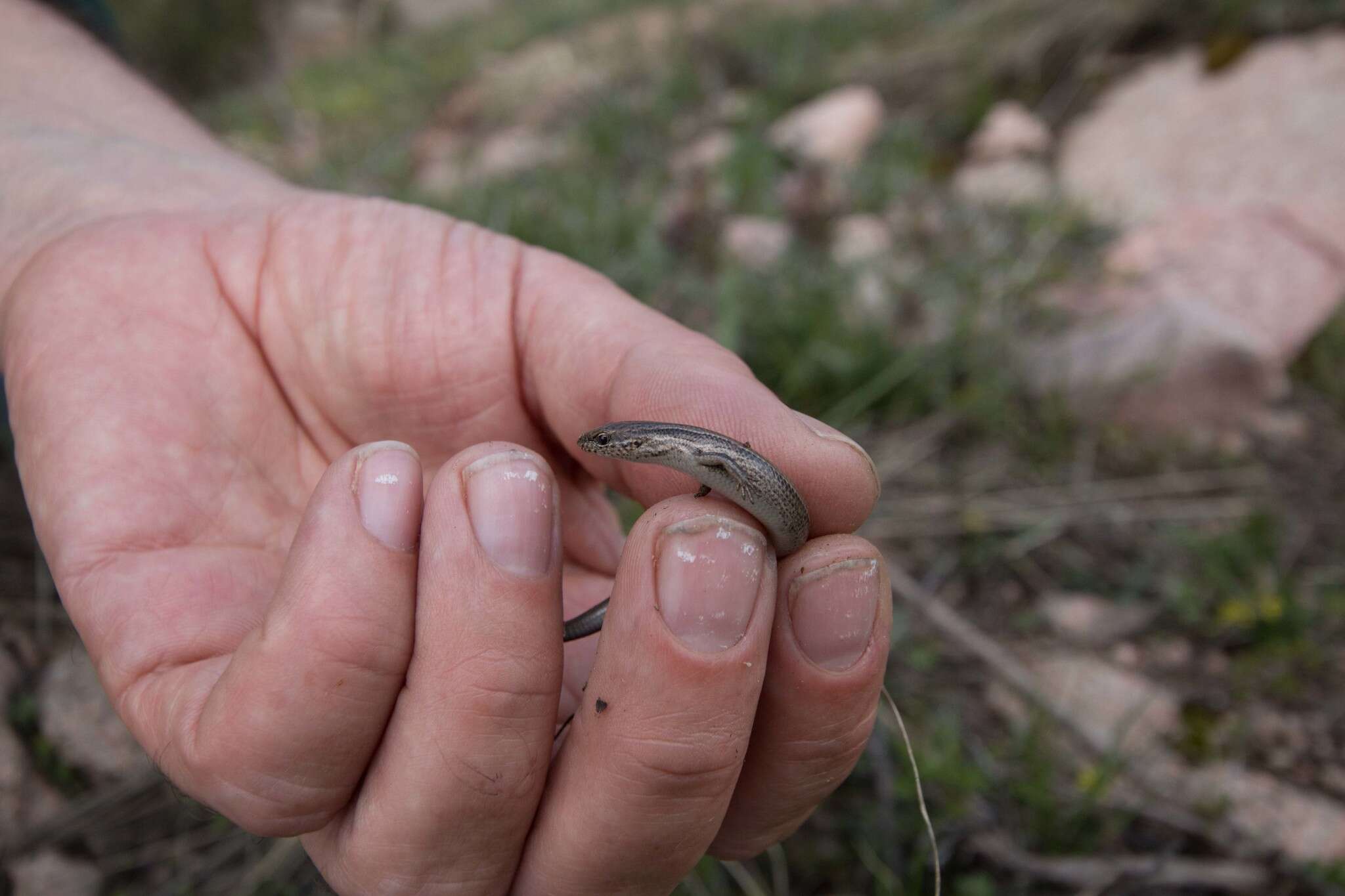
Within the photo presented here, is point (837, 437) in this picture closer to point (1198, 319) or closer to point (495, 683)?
point (495, 683)

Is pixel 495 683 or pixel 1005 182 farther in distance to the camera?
pixel 1005 182

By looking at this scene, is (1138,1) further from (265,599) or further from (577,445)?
(265,599)


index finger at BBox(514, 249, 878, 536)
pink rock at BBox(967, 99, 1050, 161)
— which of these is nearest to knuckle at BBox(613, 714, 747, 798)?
index finger at BBox(514, 249, 878, 536)

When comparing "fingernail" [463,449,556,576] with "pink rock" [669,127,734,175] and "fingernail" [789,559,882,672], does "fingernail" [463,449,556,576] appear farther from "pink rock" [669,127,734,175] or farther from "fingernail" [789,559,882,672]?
"pink rock" [669,127,734,175]

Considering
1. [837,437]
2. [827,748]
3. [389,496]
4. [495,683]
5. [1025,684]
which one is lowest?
[1025,684]

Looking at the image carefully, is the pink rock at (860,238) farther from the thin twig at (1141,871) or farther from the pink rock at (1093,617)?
the thin twig at (1141,871)

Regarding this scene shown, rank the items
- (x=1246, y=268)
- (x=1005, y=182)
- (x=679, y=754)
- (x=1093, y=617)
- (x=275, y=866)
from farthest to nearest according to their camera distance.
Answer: (x=1005, y=182) → (x=1246, y=268) → (x=1093, y=617) → (x=275, y=866) → (x=679, y=754)

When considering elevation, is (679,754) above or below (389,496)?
below

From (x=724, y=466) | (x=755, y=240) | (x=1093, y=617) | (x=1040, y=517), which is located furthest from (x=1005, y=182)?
(x=724, y=466)
